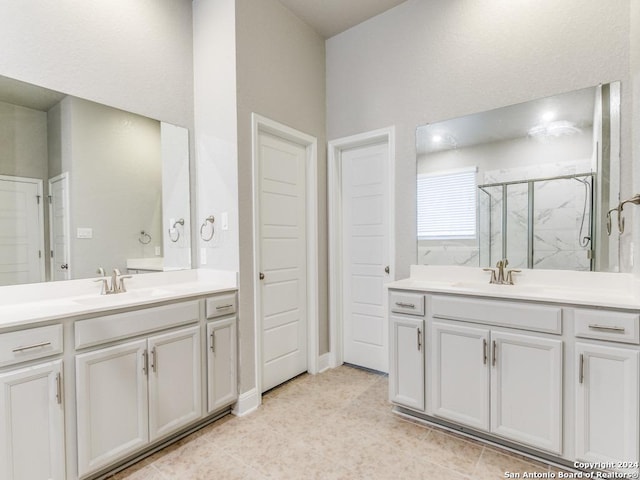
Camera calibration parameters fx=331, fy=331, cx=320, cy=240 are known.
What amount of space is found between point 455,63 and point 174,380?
3.04 m

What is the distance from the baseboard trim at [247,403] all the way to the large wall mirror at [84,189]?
3.62 feet

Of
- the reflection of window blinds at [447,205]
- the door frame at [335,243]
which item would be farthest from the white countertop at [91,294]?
the reflection of window blinds at [447,205]

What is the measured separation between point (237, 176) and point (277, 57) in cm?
116

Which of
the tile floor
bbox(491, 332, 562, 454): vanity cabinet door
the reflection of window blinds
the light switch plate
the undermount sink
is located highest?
the reflection of window blinds

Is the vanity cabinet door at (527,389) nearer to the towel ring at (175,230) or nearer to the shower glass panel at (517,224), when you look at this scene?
the shower glass panel at (517,224)

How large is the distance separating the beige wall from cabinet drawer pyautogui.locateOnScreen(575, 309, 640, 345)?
204cm

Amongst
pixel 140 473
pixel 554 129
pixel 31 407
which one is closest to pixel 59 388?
pixel 31 407

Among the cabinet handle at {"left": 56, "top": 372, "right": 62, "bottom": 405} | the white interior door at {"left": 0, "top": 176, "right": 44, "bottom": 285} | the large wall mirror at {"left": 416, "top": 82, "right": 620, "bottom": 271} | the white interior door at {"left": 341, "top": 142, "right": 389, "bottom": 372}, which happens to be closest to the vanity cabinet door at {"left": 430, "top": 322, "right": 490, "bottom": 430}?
the large wall mirror at {"left": 416, "top": 82, "right": 620, "bottom": 271}

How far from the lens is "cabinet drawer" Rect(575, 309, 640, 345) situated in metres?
1.61

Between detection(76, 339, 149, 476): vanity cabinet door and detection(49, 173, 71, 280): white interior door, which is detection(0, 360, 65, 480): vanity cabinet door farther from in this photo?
detection(49, 173, 71, 280): white interior door

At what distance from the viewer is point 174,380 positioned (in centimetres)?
205

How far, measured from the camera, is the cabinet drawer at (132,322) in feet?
5.52

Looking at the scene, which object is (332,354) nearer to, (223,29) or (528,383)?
(528,383)

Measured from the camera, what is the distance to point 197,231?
2680 mm
